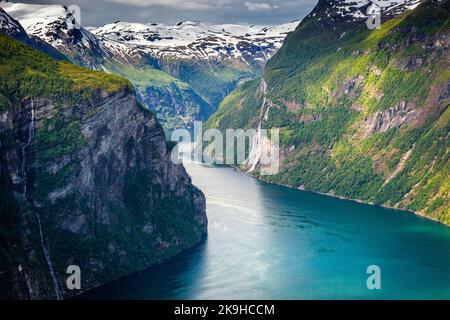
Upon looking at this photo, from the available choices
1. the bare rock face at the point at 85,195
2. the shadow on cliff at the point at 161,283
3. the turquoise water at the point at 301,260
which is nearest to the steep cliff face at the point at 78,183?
the bare rock face at the point at 85,195

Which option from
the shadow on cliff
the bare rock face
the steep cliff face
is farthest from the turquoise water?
the steep cliff face

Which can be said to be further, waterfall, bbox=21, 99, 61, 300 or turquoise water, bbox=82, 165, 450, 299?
turquoise water, bbox=82, 165, 450, 299

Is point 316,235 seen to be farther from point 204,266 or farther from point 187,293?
point 187,293

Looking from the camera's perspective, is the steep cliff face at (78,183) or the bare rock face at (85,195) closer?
the bare rock face at (85,195)

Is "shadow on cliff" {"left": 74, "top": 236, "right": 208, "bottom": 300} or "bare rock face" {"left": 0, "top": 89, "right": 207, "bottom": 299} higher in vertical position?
"bare rock face" {"left": 0, "top": 89, "right": 207, "bottom": 299}

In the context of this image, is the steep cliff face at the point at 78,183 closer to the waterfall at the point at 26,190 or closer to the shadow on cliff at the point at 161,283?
the waterfall at the point at 26,190

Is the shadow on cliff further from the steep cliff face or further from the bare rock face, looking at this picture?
the steep cliff face

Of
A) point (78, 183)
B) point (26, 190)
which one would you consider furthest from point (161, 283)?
point (26, 190)
